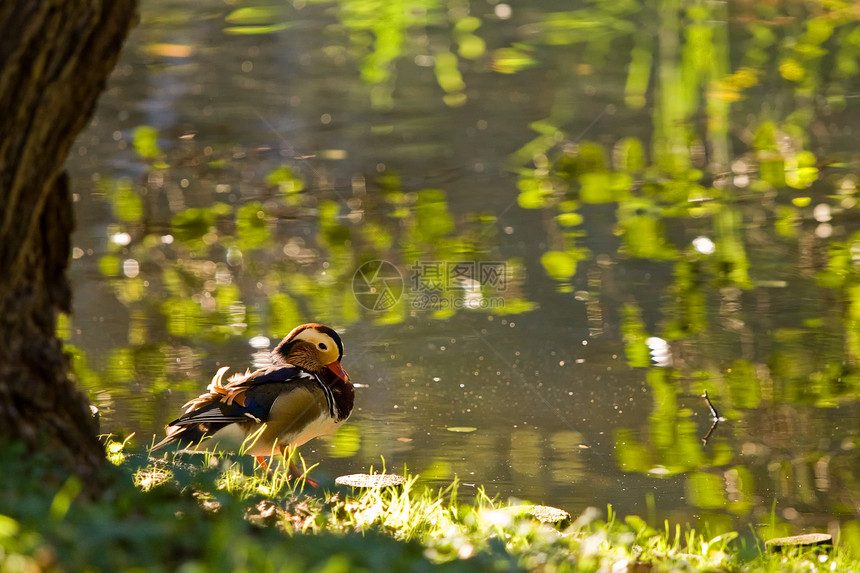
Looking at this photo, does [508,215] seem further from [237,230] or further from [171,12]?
[171,12]

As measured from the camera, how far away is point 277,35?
1034cm

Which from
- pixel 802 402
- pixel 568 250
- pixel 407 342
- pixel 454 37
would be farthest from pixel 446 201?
pixel 454 37

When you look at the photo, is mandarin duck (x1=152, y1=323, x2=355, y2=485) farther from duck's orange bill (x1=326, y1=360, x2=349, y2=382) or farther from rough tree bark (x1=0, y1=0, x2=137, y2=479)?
rough tree bark (x1=0, y1=0, x2=137, y2=479)

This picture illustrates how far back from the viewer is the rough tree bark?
272 cm

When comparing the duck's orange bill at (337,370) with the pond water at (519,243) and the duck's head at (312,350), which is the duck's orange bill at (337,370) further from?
the pond water at (519,243)

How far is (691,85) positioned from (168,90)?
4.21 meters

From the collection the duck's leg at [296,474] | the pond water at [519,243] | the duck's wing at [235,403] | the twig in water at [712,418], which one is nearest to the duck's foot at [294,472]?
the duck's leg at [296,474]

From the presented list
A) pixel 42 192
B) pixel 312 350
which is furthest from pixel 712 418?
pixel 42 192

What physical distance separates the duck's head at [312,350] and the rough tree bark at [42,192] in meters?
1.14

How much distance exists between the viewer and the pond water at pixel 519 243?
441 centimetres

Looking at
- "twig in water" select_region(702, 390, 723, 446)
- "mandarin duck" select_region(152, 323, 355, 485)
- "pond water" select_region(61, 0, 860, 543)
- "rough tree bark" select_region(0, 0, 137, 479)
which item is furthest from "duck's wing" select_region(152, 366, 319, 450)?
"twig in water" select_region(702, 390, 723, 446)

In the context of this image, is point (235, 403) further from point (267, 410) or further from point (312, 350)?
point (312, 350)

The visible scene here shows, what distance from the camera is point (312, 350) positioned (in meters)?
4.09

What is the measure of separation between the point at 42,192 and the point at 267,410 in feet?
4.36
